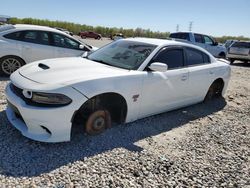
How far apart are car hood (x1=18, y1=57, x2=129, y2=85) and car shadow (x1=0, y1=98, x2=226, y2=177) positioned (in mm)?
870

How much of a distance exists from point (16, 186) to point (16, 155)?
634 mm

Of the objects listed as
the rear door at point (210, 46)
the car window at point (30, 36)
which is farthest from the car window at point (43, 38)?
the rear door at point (210, 46)

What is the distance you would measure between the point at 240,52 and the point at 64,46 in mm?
12931

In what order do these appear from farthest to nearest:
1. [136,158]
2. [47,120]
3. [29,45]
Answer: [29,45] → [136,158] → [47,120]

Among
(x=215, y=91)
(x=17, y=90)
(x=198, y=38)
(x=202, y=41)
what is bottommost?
(x=215, y=91)

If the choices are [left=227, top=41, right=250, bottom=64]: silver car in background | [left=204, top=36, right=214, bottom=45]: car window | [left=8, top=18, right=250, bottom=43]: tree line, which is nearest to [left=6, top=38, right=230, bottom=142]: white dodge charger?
[left=204, top=36, right=214, bottom=45]: car window

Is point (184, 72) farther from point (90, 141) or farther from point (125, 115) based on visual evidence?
point (90, 141)

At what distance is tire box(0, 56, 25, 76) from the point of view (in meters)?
7.29

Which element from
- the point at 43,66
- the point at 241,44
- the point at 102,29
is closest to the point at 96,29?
the point at 102,29

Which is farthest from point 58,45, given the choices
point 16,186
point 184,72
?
point 16,186

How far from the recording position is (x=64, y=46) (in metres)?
8.15

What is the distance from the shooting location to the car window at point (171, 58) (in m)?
4.88

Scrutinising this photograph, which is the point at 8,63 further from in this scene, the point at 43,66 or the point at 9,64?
the point at 43,66

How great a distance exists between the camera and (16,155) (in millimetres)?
3439
